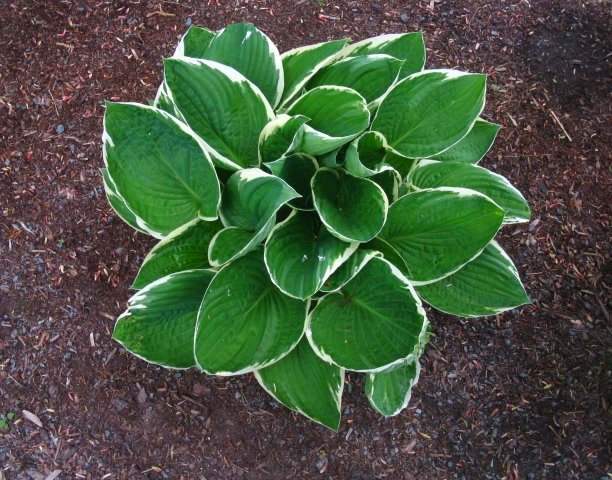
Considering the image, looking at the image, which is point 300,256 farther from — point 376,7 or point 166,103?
point 376,7

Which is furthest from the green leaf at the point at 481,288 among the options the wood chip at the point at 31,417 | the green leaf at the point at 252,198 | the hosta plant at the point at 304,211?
the wood chip at the point at 31,417

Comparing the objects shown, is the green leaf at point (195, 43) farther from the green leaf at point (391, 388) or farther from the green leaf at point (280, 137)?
the green leaf at point (391, 388)

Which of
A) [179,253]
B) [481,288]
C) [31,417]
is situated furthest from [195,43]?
[31,417]

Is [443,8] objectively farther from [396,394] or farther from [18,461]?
[18,461]

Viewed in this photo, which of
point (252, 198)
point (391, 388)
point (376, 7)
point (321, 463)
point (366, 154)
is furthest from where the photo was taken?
point (376, 7)

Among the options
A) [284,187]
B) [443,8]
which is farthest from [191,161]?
[443,8]

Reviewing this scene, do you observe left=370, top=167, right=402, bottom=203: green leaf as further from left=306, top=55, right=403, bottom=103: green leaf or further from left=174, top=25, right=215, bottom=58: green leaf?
left=174, top=25, right=215, bottom=58: green leaf
